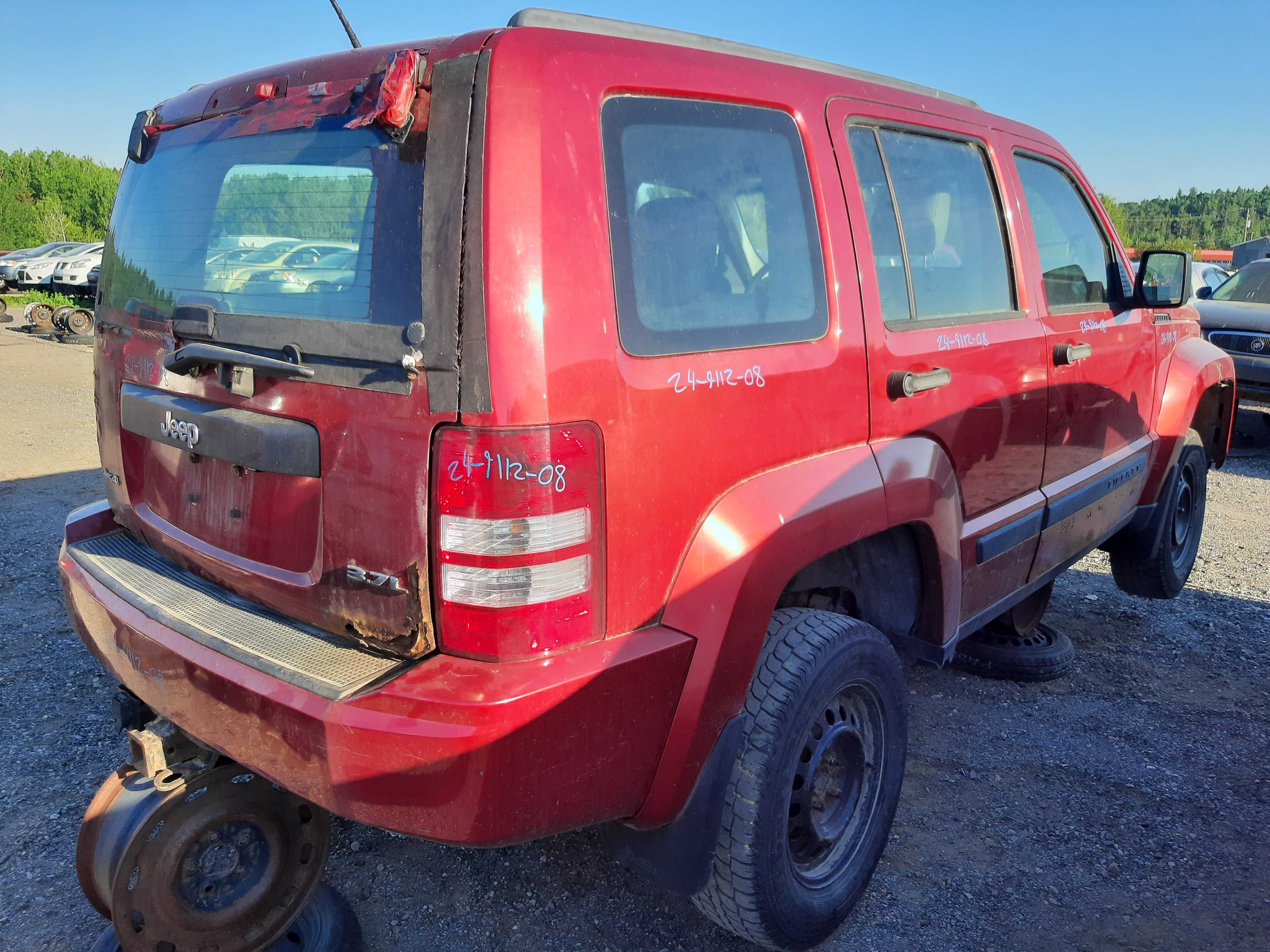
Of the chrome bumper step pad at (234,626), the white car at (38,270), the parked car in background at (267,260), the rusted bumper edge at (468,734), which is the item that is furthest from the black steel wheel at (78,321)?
the rusted bumper edge at (468,734)

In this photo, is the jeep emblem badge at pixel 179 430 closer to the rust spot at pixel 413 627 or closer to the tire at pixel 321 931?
the rust spot at pixel 413 627

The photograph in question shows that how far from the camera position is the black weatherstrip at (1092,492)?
3.38m

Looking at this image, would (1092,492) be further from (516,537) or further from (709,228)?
(516,537)

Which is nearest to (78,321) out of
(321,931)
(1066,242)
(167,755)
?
(167,755)

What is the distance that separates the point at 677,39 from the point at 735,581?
128 centimetres

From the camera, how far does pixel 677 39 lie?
2.18 meters

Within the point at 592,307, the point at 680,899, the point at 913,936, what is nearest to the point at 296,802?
the point at 680,899

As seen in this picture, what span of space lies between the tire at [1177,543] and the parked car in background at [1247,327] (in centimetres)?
391

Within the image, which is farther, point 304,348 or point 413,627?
point 304,348

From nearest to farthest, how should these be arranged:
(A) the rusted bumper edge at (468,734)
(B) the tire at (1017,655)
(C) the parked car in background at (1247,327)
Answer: (A) the rusted bumper edge at (468,734), (B) the tire at (1017,655), (C) the parked car in background at (1247,327)

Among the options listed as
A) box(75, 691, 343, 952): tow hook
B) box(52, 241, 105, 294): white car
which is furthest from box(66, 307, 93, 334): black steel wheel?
box(75, 691, 343, 952): tow hook

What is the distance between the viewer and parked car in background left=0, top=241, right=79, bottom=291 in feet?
70.2

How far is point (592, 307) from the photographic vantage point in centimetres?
180

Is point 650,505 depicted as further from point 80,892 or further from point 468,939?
point 80,892
